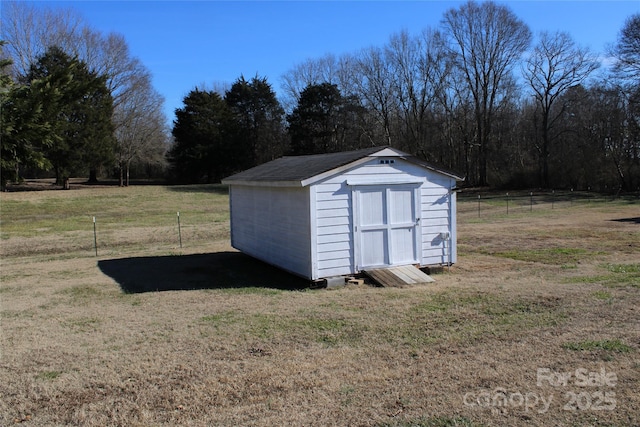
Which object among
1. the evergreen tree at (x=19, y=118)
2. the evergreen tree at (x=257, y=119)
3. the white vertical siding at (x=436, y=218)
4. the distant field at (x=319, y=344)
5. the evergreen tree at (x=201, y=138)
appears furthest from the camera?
the evergreen tree at (x=257, y=119)

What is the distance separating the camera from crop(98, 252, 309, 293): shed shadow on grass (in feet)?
34.4

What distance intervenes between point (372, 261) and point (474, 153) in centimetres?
3963

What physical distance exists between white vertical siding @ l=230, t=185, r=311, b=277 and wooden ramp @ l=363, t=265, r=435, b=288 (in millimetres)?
1363

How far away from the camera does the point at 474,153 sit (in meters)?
47.3

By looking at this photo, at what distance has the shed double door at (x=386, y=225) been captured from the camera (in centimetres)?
1036

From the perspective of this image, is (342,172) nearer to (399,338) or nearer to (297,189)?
(297,189)

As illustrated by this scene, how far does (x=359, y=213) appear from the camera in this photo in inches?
407

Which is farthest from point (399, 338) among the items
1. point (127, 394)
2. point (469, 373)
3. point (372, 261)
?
point (372, 261)

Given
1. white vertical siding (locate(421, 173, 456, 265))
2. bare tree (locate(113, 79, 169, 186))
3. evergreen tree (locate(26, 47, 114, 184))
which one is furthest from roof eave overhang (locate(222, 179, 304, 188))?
bare tree (locate(113, 79, 169, 186))

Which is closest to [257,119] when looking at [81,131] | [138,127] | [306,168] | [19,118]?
[138,127]

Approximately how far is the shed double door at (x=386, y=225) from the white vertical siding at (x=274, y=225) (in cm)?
109

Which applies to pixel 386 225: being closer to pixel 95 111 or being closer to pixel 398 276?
pixel 398 276

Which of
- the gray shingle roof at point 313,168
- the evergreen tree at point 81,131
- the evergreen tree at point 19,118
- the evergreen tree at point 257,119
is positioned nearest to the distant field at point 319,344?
the gray shingle roof at point 313,168

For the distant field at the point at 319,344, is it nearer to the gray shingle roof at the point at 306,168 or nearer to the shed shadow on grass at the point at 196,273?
the shed shadow on grass at the point at 196,273
